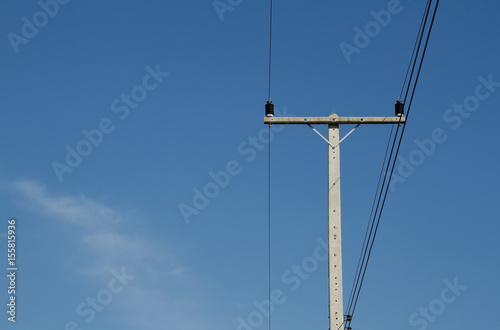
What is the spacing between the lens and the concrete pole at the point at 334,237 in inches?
606

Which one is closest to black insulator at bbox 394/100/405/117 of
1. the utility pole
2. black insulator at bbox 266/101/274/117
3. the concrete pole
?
the utility pole

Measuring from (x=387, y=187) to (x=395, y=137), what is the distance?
105cm

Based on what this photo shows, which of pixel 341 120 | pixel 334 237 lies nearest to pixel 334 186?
pixel 334 237

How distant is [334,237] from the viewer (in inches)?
621

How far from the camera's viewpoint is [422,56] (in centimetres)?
1303

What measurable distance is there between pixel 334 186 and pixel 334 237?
1.11 m

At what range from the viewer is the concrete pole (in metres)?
15.4

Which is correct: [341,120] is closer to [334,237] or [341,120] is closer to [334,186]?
[334,186]

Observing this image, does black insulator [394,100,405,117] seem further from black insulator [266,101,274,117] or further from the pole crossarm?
black insulator [266,101,274,117]

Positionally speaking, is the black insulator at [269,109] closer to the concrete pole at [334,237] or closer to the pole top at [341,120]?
the pole top at [341,120]

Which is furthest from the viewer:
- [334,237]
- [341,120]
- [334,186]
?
[341,120]

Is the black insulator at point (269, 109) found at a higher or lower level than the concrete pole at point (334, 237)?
higher

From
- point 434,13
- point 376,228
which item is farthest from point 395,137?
point 434,13

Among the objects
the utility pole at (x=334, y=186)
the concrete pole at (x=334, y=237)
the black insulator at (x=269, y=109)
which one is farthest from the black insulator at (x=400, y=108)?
the black insulator at (x=269, y=109)
